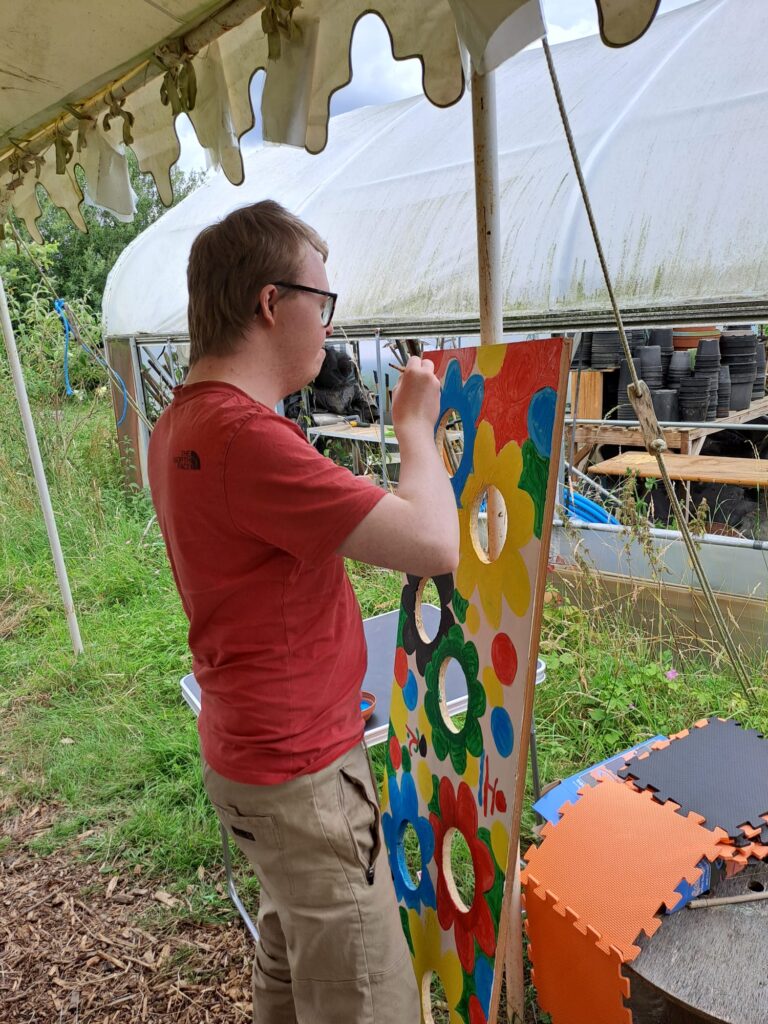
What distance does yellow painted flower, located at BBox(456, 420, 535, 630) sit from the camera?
1.24 meters

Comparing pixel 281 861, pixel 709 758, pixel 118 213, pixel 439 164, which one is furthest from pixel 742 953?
pixel 439 164

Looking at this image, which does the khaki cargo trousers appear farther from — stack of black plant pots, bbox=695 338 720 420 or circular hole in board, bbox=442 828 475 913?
stack of black plant pots, bbox=695 338 720 420

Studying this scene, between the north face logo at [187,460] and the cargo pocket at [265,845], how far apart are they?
61 centimetres

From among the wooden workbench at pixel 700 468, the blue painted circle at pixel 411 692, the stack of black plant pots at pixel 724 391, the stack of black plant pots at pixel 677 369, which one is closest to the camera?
the blue painted circle at pixel 411 692

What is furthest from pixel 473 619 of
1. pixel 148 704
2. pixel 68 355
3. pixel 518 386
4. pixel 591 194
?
pixel 68 355

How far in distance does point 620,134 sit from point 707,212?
1.00 m

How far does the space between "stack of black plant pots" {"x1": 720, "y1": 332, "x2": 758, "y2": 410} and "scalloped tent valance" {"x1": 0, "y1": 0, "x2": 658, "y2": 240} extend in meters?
5.63

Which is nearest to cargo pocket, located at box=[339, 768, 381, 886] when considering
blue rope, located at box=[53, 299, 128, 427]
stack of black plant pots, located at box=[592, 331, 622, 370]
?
blue rope, located at box=[53, 299, 128, 427]

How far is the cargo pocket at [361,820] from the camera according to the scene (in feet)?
4.05

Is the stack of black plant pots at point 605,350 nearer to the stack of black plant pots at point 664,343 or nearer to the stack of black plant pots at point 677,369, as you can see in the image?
the stack of black plant pots at point 664,343

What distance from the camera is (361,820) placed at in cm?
126

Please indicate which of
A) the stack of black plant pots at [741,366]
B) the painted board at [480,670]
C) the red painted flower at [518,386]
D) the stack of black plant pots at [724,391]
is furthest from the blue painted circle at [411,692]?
the stack of black plant pots at [741,366]

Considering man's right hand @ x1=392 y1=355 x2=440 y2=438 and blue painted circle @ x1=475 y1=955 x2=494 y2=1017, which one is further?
blue painted circle @ x1=475 y1=955 x2=494 y2=1017

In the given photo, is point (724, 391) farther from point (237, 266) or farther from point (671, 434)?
point (237, 266)
